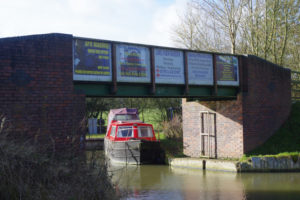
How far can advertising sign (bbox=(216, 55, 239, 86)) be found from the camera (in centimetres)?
1505

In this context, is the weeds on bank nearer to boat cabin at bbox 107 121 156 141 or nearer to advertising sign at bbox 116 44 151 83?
advertising sign at bbox 116 44 151 83

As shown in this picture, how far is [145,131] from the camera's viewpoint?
20.3m

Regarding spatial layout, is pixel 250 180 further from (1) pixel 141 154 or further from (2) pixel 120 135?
(2) pixel 120 135

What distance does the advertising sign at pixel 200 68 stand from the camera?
551 inches

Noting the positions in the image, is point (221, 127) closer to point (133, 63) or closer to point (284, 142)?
point (284, 142)

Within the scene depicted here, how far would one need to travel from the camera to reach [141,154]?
61.2ft

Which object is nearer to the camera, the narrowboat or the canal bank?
the canal bank

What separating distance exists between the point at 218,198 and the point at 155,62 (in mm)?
4941

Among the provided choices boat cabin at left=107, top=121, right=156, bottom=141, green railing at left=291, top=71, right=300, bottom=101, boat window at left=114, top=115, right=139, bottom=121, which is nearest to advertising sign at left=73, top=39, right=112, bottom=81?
boat cabin at left=107, top=121, right=156, bottom=141

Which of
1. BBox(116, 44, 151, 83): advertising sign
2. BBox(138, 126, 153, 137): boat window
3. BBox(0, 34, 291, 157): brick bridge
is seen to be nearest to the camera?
BBox(0, 34, 291, 157): brick bridge

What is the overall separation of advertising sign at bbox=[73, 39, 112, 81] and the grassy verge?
7.20 m

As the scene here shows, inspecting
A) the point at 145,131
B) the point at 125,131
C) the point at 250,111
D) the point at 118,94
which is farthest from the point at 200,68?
the point at 125,131

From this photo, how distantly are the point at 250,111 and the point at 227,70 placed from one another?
2.06 metres

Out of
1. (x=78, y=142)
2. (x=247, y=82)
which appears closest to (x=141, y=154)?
(x=247, y=82)
